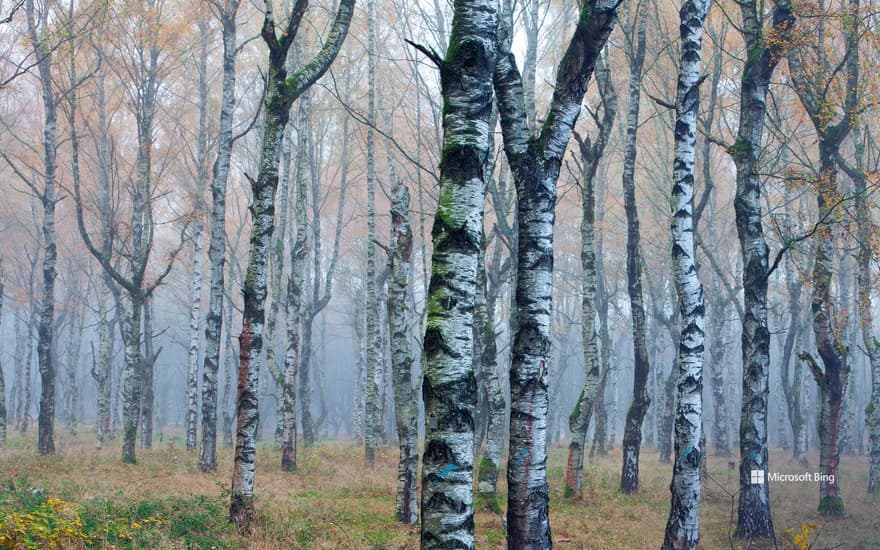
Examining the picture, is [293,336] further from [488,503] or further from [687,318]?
[687,318]

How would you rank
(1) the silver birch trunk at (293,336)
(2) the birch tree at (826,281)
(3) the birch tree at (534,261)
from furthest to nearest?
(1) the silver birch trunk at (293,336) → (2) the birch tree at (826,281) → (3) the birch tree at (534,261)

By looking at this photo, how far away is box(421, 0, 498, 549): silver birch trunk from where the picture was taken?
15.1 ft

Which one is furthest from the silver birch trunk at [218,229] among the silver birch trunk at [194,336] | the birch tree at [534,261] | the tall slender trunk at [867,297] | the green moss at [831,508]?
the tall slender trunk at [867,297]

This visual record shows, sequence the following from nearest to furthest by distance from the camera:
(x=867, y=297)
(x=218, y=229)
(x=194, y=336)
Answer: (x=867, y=297) → (x=218, y=229) → (x=194, y=336)

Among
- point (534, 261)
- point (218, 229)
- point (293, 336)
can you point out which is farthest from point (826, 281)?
point (218, 229)

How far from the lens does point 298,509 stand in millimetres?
9688

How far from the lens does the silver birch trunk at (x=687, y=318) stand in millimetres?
8086

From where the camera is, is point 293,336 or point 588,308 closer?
point 588,308

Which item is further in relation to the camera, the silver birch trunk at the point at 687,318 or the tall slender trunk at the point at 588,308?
the tall slender trunk at the point at 588,308

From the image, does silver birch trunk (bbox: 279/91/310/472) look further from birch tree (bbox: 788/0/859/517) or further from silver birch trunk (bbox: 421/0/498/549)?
silver birch trunk (bbox: 421/0/498/549)

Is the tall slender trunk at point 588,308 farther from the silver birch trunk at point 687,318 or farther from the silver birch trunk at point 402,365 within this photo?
the silver birch trunk at point 402,365

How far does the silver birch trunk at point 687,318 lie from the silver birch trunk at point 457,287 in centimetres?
444

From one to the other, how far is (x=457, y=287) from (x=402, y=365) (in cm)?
481

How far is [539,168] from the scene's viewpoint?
247 inches
